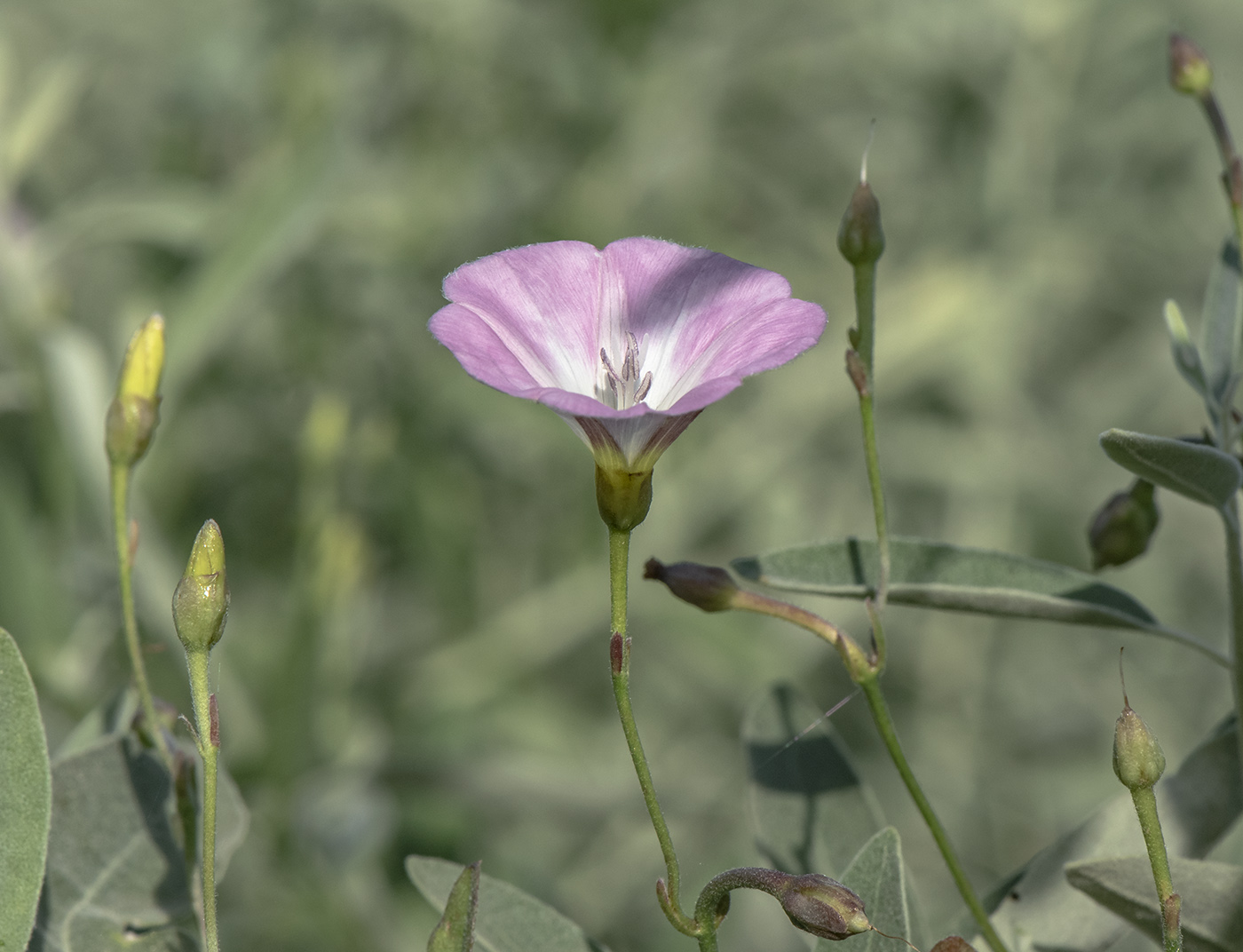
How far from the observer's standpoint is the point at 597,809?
2316 mm

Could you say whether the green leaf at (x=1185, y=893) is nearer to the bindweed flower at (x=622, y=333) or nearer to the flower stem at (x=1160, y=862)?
the flower stem at (x=1160, y=862)

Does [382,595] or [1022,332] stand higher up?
[1022,332]

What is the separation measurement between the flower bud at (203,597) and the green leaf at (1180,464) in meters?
0.56

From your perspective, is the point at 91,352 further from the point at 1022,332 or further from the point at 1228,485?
the point at 1022,332

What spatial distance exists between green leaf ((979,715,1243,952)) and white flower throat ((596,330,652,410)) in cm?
48

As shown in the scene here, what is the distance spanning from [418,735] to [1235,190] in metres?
1.90

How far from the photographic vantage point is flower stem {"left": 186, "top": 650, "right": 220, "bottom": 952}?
0.73 meters

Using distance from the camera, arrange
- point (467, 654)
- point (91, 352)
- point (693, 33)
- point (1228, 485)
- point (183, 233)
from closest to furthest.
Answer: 1. point (1228, 485)
2. point (91, 352)
3. point (183, 233)
4. point (467, 654)
5. point (693, 33)

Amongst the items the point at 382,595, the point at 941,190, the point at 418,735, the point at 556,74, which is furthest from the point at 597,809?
the point at 941,190

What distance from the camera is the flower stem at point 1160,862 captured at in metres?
0.72

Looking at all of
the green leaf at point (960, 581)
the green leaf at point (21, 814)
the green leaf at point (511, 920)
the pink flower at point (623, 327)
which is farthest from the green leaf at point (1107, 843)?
the green leaf at point (21, 814)

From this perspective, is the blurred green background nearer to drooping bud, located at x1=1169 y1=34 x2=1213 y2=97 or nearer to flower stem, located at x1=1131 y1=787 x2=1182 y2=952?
drooping bud, located at x1=1169 y1=34 x2=1213 y2=97

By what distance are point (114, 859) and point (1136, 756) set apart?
71 cm

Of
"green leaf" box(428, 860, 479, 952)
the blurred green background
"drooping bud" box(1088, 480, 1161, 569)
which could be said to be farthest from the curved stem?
the blurred green background
